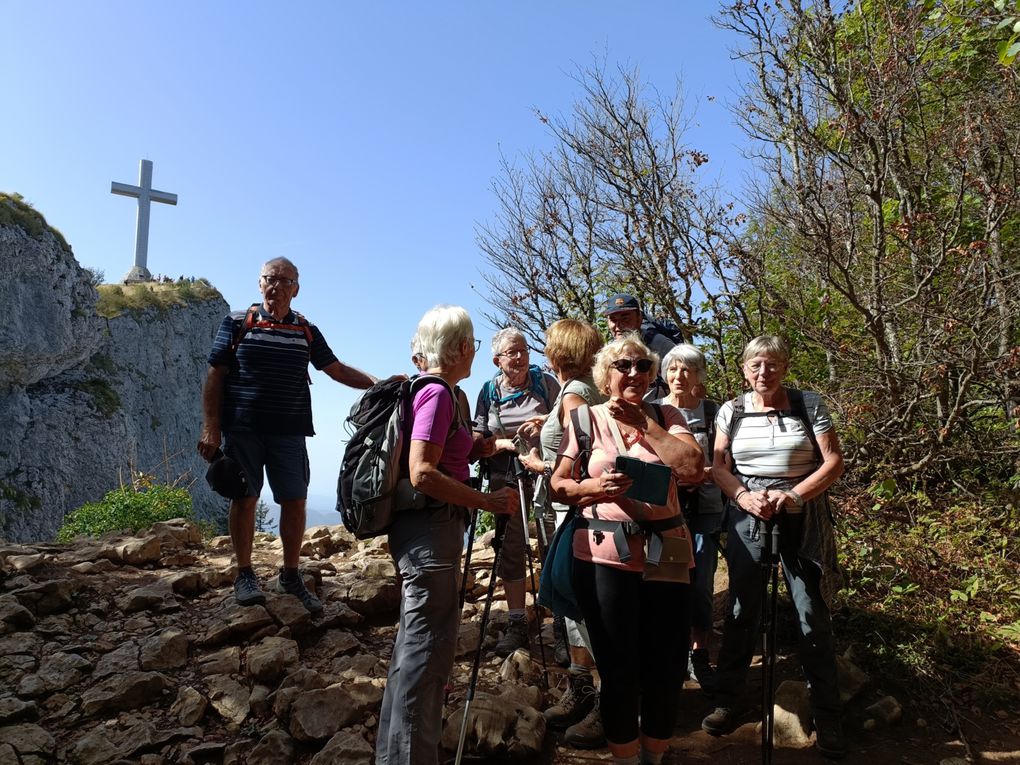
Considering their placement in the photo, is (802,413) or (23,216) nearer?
(802,413)

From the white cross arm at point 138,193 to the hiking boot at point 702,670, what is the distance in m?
35.8

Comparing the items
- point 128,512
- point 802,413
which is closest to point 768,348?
point 802,413

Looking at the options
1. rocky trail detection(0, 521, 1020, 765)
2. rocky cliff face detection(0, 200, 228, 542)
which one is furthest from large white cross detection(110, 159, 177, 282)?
rocky trail detection(0, 521, 1020, 765)

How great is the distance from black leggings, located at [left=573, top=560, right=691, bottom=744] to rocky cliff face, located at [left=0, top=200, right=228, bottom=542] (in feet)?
80.4

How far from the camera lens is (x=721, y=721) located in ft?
10.5

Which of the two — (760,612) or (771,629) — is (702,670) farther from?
(771,629)

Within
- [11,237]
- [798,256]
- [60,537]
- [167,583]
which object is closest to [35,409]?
[11,237]

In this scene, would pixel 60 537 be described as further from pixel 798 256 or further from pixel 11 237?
pixel 11 237

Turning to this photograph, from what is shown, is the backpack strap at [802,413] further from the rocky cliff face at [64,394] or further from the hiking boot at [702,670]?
the rocky cliff face at [64,394]

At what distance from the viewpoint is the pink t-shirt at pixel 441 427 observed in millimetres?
2311

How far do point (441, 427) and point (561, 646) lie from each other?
2.13 meters

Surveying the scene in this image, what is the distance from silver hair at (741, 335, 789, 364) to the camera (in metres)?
3.20

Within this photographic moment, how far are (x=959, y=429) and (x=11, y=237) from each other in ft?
112

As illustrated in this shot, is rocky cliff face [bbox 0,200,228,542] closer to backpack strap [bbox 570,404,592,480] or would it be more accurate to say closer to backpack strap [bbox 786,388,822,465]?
backpack strap [bbox 570,404,592,480]
